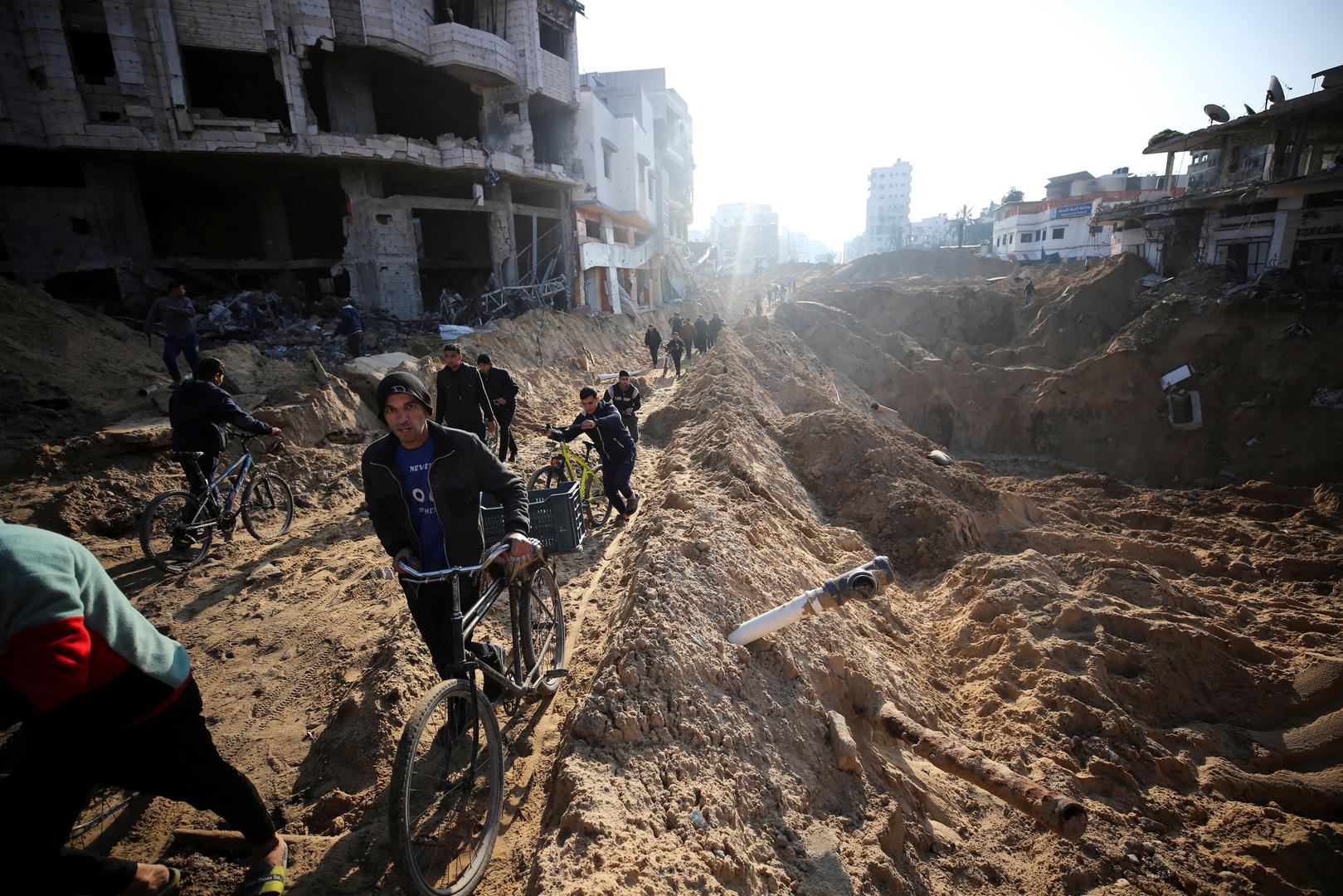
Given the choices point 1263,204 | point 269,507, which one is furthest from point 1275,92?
point 269,507

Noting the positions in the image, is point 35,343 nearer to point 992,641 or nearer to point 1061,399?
point 992,641

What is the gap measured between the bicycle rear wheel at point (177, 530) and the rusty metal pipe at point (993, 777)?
6.69m

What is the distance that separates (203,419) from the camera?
598 centimetres

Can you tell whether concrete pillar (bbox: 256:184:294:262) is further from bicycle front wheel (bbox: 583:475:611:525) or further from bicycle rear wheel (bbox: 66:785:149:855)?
bicycle rear wheel (bbox: 66:785:149:855)

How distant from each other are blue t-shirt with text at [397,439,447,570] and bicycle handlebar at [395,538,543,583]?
94 mm

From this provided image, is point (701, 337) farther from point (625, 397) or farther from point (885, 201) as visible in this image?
point (885, 201)

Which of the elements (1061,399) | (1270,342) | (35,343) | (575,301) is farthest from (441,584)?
(575,301)

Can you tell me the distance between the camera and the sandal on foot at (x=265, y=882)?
8.07 feet

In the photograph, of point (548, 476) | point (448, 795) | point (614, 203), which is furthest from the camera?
point (614, 203)

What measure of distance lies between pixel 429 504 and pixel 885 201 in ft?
420

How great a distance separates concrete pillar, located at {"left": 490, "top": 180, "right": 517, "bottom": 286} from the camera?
21.0m

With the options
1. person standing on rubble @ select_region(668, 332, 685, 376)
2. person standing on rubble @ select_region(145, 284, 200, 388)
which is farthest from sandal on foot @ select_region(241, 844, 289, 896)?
person standing on rubble @ select_region(668, 332, 685, 376)

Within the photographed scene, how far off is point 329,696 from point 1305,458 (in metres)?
18.8

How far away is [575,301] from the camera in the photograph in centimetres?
2548
